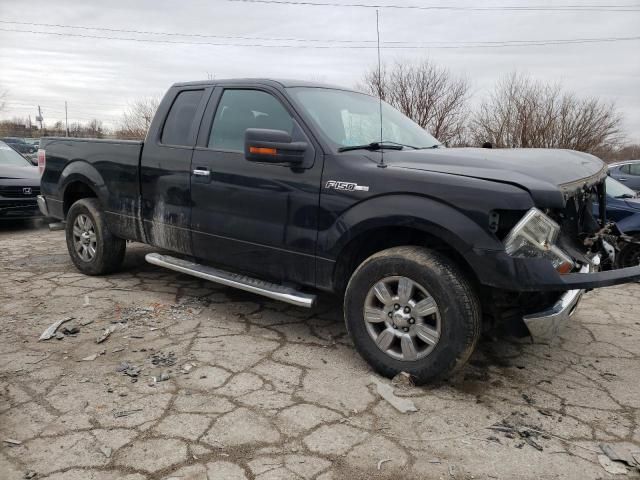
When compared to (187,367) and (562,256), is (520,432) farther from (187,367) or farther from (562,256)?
(187,367)

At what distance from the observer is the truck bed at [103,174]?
4547mm

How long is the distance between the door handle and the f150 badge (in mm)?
1115

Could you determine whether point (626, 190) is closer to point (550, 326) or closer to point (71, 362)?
point (550, 326)

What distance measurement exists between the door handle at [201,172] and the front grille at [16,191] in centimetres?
573

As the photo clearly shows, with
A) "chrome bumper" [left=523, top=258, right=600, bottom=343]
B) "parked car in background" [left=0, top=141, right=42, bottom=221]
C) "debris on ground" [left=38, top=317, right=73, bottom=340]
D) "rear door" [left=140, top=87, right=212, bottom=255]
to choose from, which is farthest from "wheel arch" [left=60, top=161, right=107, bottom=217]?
"chrome bumper" [left=523, top=258, right=600, bottom=343]

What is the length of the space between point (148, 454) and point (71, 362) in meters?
1.27

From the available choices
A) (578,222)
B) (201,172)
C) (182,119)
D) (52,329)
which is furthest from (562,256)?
(52,329)

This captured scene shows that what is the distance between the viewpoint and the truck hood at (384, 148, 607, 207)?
2680 millimetres

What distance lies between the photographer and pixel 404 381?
3.03m

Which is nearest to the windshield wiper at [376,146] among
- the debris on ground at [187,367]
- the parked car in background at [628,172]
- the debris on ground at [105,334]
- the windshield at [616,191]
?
the debris on ground at [187,367]

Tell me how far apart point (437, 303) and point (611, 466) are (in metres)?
1.12

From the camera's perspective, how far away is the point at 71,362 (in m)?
3.29

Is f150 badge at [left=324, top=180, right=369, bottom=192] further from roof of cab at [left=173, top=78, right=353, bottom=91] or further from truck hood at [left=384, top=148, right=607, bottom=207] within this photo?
roof of cab at [left=173, top=78, right=353, bottom=91]

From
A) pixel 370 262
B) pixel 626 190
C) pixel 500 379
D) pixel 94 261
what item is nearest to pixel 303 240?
pixel 370 262
